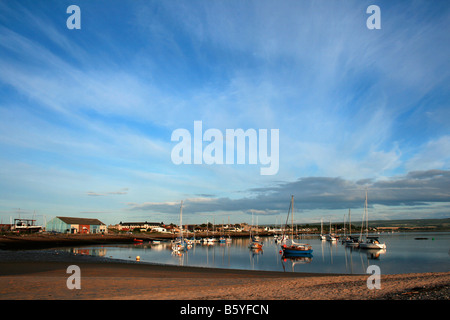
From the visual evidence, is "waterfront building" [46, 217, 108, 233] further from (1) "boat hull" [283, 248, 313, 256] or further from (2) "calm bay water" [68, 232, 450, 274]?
(1) "boat hull" [283, 248, 313, 256]

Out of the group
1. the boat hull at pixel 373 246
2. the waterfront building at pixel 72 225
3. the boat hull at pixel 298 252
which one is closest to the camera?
the boat hull at pixel 298 252

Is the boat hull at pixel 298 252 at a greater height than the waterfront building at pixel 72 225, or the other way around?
the boat hull at pixel 298 252

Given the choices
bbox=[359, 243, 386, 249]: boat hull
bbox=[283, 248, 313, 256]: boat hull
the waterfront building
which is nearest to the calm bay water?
bbox=[283, 248, 313, 256]: boat hull

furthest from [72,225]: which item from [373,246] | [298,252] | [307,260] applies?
[373,246]

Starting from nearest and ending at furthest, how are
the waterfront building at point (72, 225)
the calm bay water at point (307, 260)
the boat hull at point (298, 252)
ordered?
the calm bay water at point (307, 260) → the boat hull at point (298, 252) → the waterfront building at point (72, 225)

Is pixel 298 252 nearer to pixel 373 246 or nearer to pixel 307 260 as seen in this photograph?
pixel 307 260

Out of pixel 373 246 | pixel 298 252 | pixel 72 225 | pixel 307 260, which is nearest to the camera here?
pixel 307 260

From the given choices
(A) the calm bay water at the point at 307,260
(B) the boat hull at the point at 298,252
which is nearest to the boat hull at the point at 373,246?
(A) the calm bay water at the point at 307,260

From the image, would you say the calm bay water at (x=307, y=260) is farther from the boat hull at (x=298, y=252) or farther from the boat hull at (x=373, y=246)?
the boat hull at (x=373, y=246)
